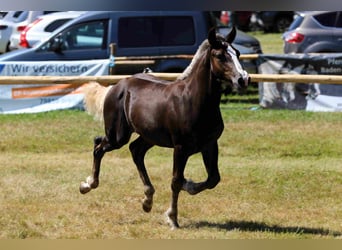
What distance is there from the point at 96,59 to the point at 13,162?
6.44 m

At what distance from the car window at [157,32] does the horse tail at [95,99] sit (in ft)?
28.2

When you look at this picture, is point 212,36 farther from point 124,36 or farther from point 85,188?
point 124,36

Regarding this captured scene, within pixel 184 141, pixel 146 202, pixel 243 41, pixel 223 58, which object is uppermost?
pixel 223 58

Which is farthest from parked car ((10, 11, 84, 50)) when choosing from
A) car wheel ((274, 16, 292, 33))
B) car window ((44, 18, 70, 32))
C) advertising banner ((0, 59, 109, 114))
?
car wheel ((274, 16, 292, 33))

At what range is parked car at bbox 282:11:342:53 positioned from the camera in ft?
63.0

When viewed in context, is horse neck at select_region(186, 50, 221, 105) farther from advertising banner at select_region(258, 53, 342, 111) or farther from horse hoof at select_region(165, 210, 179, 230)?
advertising banner at select_region(258, 53, 342, 111)

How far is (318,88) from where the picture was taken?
643 inches

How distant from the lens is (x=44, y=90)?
1619 centimetres

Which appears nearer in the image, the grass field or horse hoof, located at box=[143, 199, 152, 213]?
the grass field

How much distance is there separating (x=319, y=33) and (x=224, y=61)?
12.3 m

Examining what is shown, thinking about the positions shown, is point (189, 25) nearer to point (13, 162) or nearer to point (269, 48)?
point (13, 162)

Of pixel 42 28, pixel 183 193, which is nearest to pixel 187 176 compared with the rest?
pixel 183 193

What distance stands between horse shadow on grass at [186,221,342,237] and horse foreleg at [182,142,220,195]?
420 mm

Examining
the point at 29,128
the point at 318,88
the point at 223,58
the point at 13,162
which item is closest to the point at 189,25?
the point at 318,88
